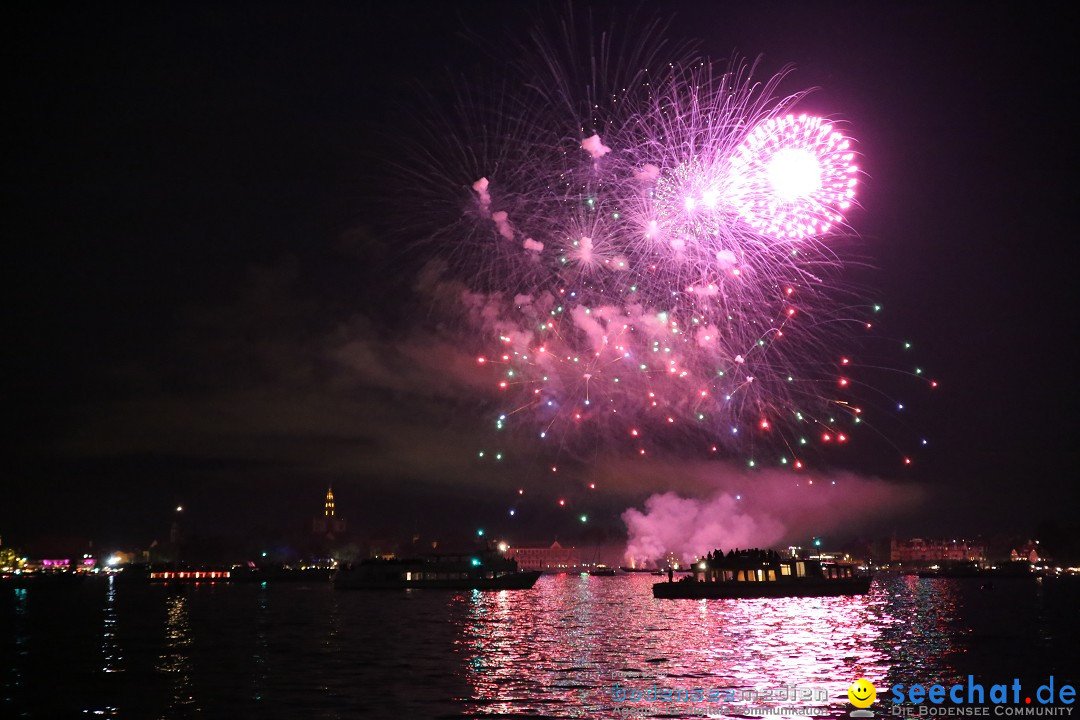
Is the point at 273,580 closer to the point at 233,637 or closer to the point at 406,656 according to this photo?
the point at 233,637

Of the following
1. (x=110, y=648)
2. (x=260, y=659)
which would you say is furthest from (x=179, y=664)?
(x=110, y=648)

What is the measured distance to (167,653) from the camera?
126 ft

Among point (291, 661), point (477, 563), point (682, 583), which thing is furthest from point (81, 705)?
point (477, 563)

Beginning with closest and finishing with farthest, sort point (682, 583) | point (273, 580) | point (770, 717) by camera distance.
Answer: point (770, 717) < point (682, 583) < point (273, 580)

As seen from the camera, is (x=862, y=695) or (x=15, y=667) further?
(x=15, y=667)

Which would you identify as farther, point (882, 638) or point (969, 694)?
point (882, 638)

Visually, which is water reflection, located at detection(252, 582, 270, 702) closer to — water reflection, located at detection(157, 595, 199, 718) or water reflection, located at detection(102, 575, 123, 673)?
water reflection, located at detection(157, 595, 199, 718)

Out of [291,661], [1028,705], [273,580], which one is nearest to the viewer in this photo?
[1028,705]

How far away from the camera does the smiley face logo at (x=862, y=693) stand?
24516 mm

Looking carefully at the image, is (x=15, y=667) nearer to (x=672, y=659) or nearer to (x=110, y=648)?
A: (x=110, y=648)

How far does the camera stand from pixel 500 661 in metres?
33.5

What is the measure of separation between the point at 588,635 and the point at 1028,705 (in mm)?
22400

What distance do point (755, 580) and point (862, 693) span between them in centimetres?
5502

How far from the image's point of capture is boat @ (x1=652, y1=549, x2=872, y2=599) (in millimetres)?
78562
